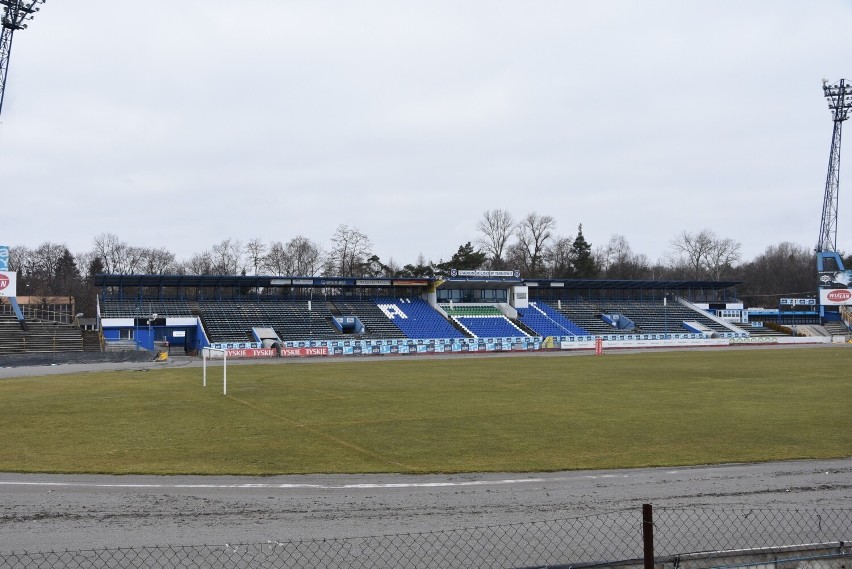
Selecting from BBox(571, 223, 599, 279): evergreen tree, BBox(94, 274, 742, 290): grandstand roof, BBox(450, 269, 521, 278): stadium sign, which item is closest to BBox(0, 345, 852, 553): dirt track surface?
BBox(94, 274, 742, 290): grandstand roof

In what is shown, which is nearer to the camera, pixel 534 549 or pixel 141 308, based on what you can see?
pixel 534 549

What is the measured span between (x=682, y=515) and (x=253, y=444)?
1121 centimetres

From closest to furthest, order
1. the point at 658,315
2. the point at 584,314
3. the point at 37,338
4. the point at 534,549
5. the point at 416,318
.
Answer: the point at 534,549
the point at 37,338
the point at 416,318
the point at 584,314
the point at 658,315

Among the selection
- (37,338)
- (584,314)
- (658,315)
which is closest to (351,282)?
(584,314)

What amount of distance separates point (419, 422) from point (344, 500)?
9978 millimetres

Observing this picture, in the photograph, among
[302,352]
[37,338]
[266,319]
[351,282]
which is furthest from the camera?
[351,282]

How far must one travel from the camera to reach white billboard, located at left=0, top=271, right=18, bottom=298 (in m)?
65.5

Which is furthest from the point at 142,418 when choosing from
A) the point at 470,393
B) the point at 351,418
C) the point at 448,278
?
the point at 448,278

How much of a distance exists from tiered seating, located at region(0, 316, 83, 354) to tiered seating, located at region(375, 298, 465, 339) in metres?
34.2

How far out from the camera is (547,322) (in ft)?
294

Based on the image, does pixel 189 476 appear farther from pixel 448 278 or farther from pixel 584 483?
pixel 448 278

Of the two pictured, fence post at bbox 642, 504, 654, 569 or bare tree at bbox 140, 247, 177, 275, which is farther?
bare tree at bbox 140, 247, 177, 275

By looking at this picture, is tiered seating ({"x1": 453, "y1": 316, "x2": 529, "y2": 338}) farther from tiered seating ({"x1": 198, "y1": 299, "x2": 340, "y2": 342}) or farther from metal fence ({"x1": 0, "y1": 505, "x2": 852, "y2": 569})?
metal fence ({"x1": 0, "y1": 505, "x2": 852, "y2": 569})

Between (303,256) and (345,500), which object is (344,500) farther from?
(303,256)
